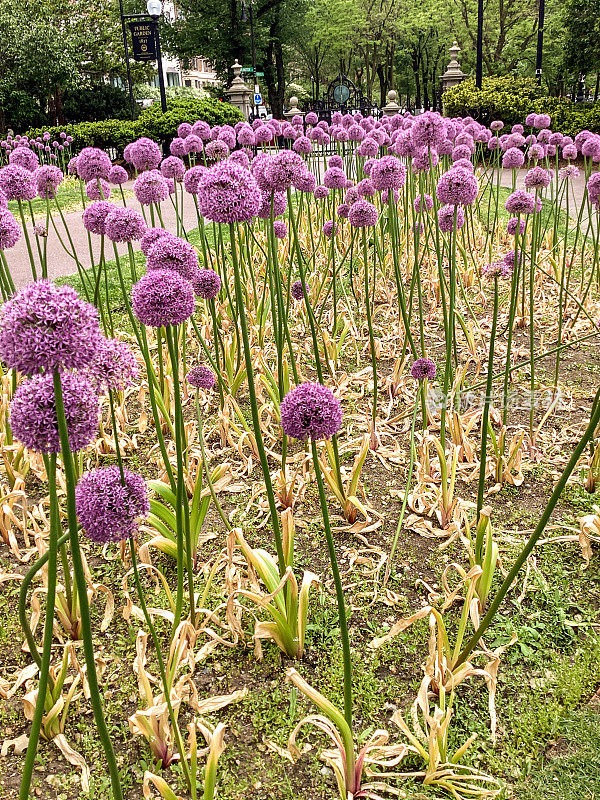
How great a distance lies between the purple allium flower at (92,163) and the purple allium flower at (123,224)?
1.00 metres

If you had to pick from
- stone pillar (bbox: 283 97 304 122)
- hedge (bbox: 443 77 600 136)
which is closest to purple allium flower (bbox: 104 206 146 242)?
stone pillar (bbox: 283 97 304 122)

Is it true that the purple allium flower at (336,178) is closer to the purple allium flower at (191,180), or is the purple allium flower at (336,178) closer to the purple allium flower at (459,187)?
the purple allium flower at (191,180)

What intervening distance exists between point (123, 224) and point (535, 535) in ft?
6.17

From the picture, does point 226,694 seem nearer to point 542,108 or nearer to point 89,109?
point 542,108

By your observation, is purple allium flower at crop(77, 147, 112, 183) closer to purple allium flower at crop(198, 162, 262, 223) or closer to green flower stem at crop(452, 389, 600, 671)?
purple allium flower at crop(198, 162, 262, 223)

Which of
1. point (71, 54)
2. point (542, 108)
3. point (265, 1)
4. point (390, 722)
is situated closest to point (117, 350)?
point (390, 722)

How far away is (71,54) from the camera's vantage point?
25547mm

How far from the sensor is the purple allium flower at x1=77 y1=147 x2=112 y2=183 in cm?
331

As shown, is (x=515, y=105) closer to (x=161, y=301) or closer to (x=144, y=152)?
(x=144, y=152)

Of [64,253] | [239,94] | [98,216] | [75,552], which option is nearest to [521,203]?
[98,216]

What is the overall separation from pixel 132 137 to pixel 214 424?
16407mm

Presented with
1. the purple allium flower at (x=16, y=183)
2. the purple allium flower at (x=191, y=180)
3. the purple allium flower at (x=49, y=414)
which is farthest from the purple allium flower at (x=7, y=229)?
the purple allium flower at (x=49, y=414)

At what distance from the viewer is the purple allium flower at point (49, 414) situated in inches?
44.7

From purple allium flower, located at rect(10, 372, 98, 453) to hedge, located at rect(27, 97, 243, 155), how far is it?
1639 centimetres
